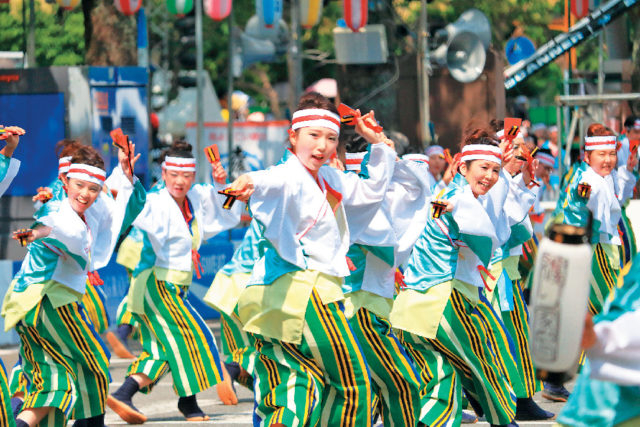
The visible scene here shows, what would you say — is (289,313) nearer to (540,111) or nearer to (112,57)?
(112,57)

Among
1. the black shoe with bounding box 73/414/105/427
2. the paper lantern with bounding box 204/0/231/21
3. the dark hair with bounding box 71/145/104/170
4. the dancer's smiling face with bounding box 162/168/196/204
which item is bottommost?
the black shoe with bounding box 73/414/105/427

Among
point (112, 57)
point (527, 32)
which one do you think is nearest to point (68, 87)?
point (112, 57)

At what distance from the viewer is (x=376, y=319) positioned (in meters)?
6.56

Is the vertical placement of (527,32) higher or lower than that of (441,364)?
higher

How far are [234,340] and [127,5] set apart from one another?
6811 mm

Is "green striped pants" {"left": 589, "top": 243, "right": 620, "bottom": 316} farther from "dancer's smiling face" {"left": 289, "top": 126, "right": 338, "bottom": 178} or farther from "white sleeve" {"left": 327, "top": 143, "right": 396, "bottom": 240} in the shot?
"dancer's smiling face" {"left": 289, "top": 126, "right": 338, "bottom": 178}

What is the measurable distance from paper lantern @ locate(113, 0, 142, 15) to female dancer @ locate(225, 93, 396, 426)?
30.8ft

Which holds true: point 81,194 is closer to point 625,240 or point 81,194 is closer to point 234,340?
point 234,340

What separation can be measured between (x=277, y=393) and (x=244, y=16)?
28880 millimetres

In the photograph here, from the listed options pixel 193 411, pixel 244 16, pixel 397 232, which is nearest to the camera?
pixel 397 232

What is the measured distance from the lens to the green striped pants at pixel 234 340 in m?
8.84

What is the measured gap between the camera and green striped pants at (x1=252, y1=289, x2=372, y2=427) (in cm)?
562

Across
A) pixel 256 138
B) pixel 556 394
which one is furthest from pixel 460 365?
pixel 256 138

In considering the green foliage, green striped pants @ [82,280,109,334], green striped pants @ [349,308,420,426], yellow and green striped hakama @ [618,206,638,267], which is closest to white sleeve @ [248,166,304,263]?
green striped pants @ [349,308,420,426]
